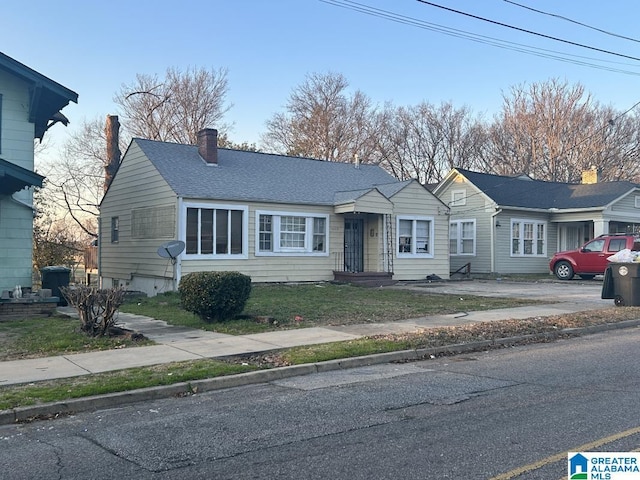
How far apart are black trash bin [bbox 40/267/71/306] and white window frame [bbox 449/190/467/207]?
19.9m

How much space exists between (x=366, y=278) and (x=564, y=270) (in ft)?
30.6

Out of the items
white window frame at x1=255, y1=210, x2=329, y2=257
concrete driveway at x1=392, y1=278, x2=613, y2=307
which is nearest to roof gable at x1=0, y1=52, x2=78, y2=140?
white window frame at x1=255, y1=210, x2=329, y2=257

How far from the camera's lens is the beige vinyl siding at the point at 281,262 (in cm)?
1997

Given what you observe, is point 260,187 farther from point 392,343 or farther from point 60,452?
point 60,452

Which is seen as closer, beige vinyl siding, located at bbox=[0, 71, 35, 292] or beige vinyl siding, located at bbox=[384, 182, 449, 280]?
beige vinyl siding, located at bbox=[0, 71, 35, 292]

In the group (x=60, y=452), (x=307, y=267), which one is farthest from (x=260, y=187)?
(x=60, y=452)

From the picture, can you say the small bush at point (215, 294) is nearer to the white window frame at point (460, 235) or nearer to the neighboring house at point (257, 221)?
the neighboring house at point (257, 221)

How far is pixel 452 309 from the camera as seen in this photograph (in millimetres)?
14492

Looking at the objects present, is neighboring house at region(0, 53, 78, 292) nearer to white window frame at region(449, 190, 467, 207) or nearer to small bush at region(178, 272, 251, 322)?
small bush at region(178, 272, 251, 322)

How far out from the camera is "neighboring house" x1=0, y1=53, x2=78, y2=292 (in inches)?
587

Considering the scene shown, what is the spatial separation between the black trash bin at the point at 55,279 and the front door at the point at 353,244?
34.1ft
